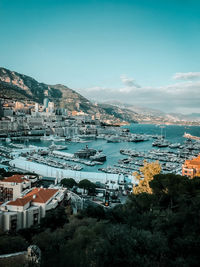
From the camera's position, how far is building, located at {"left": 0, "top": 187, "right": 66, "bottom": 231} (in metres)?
6.96

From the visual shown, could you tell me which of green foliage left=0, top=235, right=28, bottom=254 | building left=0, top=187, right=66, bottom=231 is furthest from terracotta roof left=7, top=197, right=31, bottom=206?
green foliage left=0, top=235, right=28, bottom=254

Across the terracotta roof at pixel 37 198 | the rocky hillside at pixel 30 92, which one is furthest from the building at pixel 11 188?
the rocky hillside at pixel 30 92

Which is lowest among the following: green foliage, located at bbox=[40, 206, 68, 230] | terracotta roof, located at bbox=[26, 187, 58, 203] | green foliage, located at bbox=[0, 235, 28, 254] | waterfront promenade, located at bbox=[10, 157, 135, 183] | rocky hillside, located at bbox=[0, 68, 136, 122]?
waterfront promenade, located at bbox=[10, 157, 135, 183]

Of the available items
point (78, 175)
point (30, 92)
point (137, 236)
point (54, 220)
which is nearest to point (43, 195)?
point (54, 220)

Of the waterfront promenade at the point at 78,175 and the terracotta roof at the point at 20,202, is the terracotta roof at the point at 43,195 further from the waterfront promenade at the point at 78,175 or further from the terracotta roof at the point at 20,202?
the waterfront promenade at the point at 78,175

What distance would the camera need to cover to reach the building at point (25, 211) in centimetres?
696

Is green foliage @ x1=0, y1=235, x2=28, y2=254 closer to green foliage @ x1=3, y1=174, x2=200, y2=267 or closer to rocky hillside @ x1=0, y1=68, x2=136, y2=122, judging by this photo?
green foliage @ x1=3, y1=174, x2=200, y2=267

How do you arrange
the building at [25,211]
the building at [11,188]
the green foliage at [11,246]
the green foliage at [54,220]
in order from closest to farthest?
the green foliage at [11,246] < the green foliage at [54,220] < the building at [25,211] < the building at [11,188]

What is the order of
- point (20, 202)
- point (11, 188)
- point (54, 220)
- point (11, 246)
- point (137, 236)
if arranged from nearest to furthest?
point (137, 236) < point (11, 246) < point (54, 220) < point (20, 202) < point (11, 188)

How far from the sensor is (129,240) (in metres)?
3.47

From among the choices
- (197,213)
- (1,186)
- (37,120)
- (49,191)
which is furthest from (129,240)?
(37,120)

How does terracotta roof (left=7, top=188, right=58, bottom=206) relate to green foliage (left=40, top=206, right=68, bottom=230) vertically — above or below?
above

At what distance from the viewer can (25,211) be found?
23.8 feet

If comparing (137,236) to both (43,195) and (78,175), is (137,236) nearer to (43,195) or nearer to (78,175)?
(43,195)
